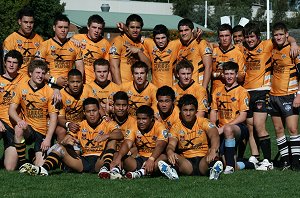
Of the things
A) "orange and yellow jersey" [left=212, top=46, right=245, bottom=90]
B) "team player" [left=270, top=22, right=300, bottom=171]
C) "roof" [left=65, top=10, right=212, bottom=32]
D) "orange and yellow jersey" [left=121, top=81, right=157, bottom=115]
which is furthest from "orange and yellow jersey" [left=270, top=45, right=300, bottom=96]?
"roof" [left=65, top=10, right=212, bottom=32]

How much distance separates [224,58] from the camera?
9102 mm

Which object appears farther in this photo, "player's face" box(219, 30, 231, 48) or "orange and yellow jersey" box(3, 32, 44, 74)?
"orange and yellow jersey" box(3, 32, 44, 74)

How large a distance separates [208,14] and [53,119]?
217 ft

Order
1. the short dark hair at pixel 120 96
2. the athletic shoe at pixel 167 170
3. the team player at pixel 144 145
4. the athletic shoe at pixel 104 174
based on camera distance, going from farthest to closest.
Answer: the short dark hair at pixel 120 96, the team player at pixel 144 145, the athletic shoe at pixel 104 174, the athletic shoe at pixel 167 170

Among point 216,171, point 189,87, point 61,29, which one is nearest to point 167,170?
point 216,171

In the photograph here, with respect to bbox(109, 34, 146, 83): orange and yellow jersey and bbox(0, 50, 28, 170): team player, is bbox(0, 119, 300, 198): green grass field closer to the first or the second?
bbox(0, 50, 28, 170): team player

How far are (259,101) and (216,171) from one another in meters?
1.83

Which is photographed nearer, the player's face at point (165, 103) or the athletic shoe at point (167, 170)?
the athletic shoe at point (167, 170)

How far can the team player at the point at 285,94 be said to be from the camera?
855 cm

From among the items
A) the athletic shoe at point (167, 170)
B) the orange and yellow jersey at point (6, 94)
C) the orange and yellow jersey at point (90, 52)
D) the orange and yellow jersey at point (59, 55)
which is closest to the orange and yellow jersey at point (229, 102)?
the athletic shoe at point (167, 170)

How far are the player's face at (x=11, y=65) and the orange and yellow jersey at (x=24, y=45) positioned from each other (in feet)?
1.56

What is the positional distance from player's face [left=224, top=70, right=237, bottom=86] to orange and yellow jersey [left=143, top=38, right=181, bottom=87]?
0.96 m

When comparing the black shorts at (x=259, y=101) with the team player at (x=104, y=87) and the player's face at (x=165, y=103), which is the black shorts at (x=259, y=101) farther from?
the team player at (x=104, y=87)

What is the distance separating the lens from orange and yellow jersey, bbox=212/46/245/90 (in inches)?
352
